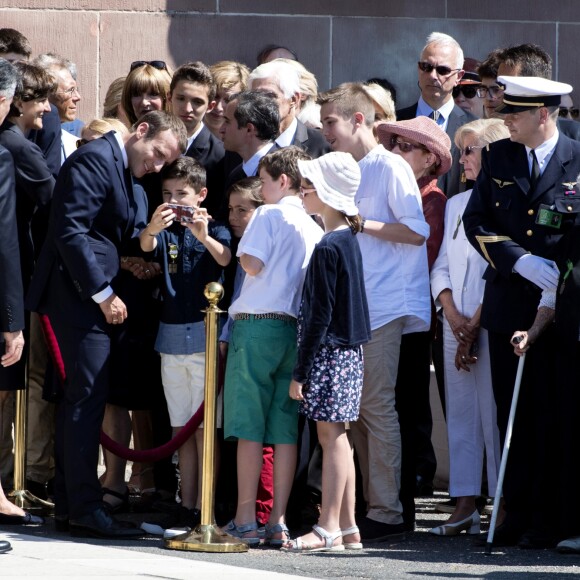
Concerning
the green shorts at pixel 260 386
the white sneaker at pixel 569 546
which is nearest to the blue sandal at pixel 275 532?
the green shorts at pixel 260 386

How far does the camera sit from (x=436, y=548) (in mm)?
7367

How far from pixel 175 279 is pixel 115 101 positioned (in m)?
2.21

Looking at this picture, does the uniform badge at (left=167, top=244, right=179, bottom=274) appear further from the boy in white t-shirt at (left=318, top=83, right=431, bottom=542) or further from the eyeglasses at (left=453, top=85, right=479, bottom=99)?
the eyeglasses at (left=453, top=85, right=479, bottom=99)

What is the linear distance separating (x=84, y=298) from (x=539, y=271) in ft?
7.21

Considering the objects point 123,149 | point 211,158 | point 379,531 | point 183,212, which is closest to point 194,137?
point 211,158

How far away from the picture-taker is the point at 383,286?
7.75 metres

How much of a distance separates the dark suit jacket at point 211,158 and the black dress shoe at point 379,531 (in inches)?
79.3

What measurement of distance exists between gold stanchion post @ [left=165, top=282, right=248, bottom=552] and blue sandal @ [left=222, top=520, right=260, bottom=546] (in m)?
0.15

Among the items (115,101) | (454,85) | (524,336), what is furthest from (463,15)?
(524,336)

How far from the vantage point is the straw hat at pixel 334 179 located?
7.30 meters

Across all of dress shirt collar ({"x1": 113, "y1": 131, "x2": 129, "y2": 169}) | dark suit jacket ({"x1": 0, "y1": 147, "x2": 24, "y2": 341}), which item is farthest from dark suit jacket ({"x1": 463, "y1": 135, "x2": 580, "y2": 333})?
dark suit jacket ({"x1": 0, "y1": 147, "x2": 24, "y2": 341})

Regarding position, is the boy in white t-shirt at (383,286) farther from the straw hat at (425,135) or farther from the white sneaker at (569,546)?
the white sneaker at (569,546)

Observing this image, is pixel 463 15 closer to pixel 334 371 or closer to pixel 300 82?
pixel 300 82

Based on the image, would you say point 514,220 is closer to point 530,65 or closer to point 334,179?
point 334,179
